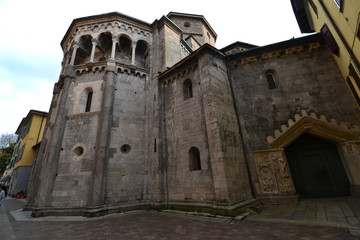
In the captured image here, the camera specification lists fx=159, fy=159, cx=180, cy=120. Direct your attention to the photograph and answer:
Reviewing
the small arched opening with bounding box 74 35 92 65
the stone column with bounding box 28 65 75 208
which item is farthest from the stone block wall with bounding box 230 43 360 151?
the small arched opening with bounding box 74 35 92 65

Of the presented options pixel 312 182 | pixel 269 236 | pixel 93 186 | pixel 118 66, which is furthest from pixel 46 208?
pixel 312 182

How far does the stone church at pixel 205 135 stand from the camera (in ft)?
23.9

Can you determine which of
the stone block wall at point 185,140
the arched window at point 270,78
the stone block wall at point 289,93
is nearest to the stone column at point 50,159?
the stone block wall at point 185,140

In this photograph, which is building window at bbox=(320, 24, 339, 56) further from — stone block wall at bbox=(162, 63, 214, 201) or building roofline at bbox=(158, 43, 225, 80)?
stone block wall at bbox=(162, 63, 214, 201)

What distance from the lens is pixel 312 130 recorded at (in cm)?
757

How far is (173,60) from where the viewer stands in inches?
466

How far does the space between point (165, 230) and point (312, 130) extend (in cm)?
781

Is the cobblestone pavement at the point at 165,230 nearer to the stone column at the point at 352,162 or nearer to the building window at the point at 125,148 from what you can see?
the building window at the point at 125,148

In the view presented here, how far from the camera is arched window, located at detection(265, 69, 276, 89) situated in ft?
29.8

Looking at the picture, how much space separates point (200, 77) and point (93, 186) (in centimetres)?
780

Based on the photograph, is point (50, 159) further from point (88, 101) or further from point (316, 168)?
point (316, 168)

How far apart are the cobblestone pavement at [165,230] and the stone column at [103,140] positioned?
127cm

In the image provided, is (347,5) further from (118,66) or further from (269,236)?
(118,66)

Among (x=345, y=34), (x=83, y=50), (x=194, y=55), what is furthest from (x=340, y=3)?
(x=83, y=50)
